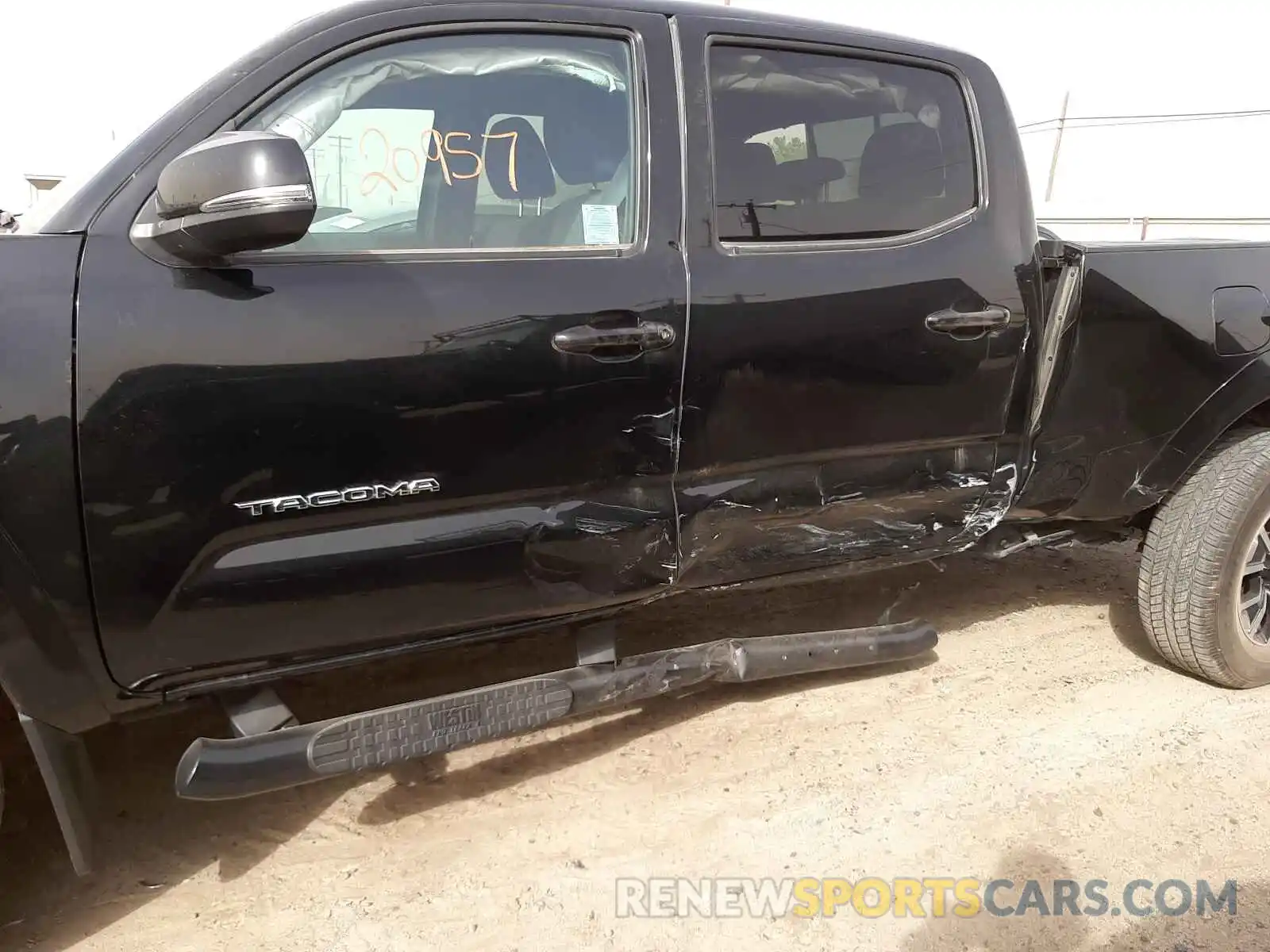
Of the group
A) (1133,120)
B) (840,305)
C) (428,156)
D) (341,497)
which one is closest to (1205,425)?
(840,305)

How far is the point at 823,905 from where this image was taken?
6.89 feet

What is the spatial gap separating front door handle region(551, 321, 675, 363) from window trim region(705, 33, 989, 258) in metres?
0.30

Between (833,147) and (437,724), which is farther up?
(833,147)

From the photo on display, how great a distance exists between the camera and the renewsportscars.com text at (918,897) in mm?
2086

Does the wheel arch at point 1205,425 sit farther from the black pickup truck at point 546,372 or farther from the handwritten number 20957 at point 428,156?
the handwritten number 20957 at point 428,156

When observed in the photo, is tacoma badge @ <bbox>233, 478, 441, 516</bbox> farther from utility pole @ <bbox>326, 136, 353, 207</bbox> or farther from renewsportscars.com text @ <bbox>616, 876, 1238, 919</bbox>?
renewsportscars.com text @ <bbox>616, 876, 1238, 919</bbox>

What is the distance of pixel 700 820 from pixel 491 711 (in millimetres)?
679

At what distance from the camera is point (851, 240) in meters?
2.40

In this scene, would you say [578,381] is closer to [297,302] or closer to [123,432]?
[297,302]

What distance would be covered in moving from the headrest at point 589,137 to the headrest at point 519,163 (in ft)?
0.10

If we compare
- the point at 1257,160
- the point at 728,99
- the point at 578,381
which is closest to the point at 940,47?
the point at 728,99

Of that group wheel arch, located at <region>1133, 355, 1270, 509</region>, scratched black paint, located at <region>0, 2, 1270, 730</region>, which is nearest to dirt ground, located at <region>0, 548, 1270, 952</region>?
scratched black paint, located at <region>0, 2, 1270, 730</region>

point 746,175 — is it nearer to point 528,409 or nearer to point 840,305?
point 840,305

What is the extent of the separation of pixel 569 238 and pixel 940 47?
140 cm
